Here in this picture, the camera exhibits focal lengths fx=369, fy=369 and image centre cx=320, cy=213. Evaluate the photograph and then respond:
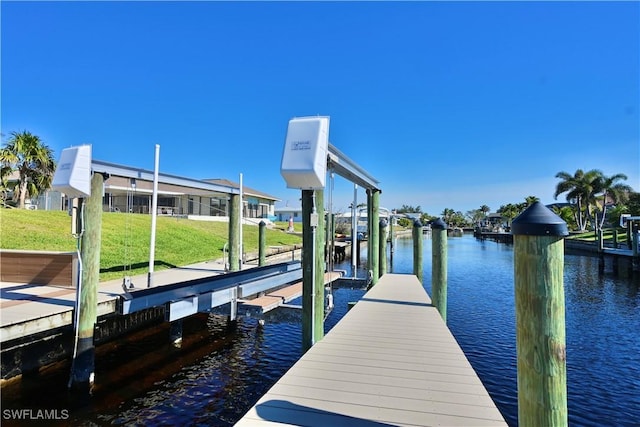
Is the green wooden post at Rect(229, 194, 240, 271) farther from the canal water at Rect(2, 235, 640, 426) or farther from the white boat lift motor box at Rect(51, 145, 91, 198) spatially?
the white boat lift motor box at Rect(51, 145, 91, 198)

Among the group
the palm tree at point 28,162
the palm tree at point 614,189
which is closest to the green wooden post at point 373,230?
the palm tree at point 28,162

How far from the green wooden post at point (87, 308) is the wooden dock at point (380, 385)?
393 cm

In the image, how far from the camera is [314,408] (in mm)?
3383

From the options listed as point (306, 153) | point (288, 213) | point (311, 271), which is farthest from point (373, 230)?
point (288, 213)

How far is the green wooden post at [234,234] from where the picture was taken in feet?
41.7

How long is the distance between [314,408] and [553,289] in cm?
225

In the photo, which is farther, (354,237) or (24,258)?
(354,237)

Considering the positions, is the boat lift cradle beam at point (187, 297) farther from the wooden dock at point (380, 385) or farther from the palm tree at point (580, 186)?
the palm tree at point (580, 186)

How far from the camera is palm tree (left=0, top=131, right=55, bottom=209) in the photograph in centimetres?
2156

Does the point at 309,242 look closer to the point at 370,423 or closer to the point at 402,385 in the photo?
the point at 402,385

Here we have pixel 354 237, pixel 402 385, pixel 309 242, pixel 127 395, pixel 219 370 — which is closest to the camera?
pixel 402 385

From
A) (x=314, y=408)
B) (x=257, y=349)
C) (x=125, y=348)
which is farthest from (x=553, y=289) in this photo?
(x=125, y=348)

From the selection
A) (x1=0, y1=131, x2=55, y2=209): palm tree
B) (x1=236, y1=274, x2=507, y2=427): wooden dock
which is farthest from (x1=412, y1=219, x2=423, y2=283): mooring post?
(x1=0, y1=131, x2=55, y2=209): palm tree

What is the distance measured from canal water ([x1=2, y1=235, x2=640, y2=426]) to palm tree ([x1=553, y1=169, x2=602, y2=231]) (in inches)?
1857
